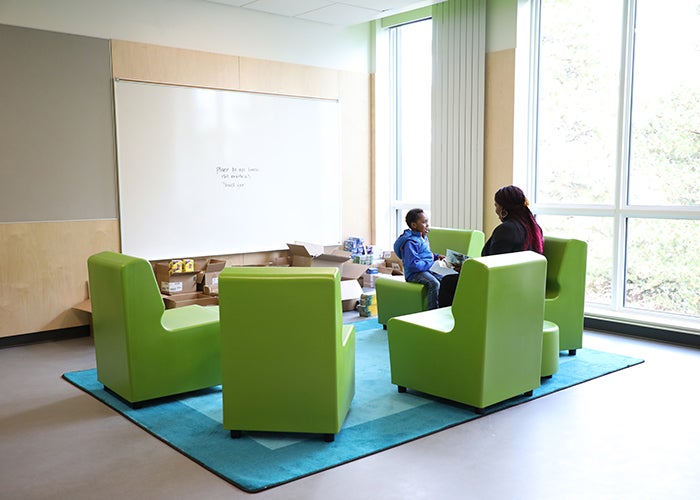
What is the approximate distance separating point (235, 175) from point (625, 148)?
3.74m

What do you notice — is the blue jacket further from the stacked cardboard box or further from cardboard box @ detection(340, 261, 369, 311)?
the stacked cardboard box

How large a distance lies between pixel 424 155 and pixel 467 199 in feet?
3.79

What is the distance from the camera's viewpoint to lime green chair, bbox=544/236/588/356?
4.98 meters

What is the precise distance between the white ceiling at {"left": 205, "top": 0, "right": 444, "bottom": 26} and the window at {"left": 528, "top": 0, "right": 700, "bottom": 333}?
146cm

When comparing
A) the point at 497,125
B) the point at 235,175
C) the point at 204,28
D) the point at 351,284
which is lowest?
the point at 351,284

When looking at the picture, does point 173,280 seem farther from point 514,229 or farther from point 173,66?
point 514,229

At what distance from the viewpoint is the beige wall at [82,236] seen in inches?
218

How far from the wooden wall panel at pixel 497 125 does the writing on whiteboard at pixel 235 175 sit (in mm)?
2408

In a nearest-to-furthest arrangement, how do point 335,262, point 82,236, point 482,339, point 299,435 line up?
point 299,435
point 482,339
point 82,236
point 335,262

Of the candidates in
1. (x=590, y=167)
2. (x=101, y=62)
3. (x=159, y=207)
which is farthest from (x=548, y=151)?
(x=101, y=62)

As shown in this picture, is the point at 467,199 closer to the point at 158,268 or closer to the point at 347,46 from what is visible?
the point at 347,46

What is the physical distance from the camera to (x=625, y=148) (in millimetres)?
5934

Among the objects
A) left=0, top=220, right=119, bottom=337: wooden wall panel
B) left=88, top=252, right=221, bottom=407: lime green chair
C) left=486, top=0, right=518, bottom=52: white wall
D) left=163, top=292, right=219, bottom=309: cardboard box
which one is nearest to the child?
left=163, top=292, right=219, bottom=309: cardboard box

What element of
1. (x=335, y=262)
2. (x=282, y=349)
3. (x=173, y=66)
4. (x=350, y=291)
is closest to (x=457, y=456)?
(x=282, y=349)
